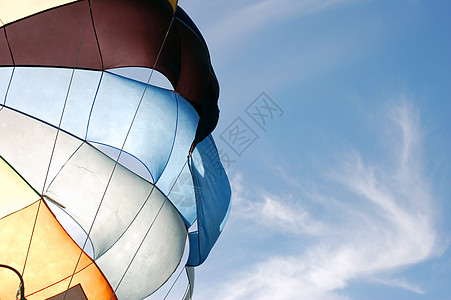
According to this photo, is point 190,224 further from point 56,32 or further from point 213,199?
point 56,32

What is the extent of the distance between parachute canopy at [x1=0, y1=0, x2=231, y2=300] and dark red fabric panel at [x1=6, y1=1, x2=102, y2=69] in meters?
0.01

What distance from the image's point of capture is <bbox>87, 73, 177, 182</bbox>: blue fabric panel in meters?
6.02

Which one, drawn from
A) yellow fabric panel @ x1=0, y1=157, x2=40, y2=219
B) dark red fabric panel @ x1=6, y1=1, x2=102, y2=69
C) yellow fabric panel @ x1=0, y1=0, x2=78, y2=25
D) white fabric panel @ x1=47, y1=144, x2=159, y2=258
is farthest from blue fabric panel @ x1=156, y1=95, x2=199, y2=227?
yellow fabric panel @ x1=0, y1=0, x2=78, y2=25

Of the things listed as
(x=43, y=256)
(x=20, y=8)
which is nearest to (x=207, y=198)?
(x=43, y=256)

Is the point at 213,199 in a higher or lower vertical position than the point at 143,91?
lower

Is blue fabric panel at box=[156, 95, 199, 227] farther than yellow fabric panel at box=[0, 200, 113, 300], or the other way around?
blue fabric panel at box=[156, 95, 199, 227]

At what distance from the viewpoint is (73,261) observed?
238 inches

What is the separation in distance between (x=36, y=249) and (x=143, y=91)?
95.3 inches

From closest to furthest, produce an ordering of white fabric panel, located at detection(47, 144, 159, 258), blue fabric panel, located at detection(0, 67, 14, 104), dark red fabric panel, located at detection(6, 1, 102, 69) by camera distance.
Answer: dark red fabric panel, located at detection(6, 1, 102, 69), blue fabric panel, located at detection(0, 67, 14, 104), white fabric panel, located at detection(47, 144, 159, 258)

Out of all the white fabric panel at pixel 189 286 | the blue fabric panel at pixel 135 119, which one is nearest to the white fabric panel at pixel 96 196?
the blue fabric panel at pixel 135 119

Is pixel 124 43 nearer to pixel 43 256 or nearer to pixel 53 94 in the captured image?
pixel 53 94

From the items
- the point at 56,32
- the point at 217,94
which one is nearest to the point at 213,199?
the point at 217,94

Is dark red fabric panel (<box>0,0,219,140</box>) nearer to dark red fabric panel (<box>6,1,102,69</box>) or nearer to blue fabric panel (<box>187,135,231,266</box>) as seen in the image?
dark red fabric panel (<box>6,1,102,69</box>)

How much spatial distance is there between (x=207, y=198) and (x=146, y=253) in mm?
1099
